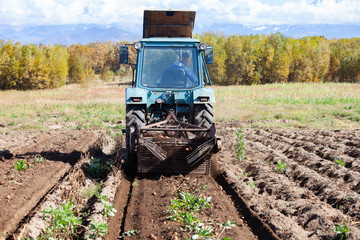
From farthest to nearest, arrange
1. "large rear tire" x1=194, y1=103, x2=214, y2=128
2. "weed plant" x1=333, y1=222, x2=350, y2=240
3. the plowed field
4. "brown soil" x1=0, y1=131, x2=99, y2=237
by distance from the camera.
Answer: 1. "large rear tire" x1=194, y1=103, x2=214, y2=128
2. "brown soil" x1=0, y1=131, x2=99, y2=237
3. the plowed field
4. "weed plant" x1=333, y1=222, x2=350, y2=240

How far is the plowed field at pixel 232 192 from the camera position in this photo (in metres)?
4.26

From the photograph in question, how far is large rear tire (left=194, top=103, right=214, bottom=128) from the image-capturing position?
6859mm

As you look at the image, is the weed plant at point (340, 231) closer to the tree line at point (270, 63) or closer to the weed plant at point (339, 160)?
the weed plant at point (339, 160)

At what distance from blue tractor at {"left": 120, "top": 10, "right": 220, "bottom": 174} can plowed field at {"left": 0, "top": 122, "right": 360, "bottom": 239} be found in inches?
15.4

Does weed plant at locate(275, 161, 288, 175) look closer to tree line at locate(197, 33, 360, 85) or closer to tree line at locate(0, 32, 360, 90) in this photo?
tree line at locate(0, 32, 360, 90)

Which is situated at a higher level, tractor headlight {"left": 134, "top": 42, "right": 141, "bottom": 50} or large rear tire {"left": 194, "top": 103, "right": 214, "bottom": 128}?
tractor headlight {"left": 134, "top": 42, "right": 141, "bottom": 50}

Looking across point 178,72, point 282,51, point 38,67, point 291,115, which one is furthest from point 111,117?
point 282,51

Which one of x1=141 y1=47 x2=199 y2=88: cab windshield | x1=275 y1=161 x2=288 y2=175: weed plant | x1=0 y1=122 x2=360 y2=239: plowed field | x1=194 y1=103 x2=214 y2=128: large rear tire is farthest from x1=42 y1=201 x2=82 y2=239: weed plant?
x1=275 y1=161 x2=288 y2=175: weed plant

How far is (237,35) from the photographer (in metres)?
54.1

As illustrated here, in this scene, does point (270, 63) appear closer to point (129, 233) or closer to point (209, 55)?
point (209, 55)

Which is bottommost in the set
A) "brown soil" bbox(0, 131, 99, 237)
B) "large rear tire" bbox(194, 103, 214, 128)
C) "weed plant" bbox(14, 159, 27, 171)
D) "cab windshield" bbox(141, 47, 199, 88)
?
"brown soil" bbox(0, 131, 99, 237)

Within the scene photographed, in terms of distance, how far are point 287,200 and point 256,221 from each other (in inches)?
38.2

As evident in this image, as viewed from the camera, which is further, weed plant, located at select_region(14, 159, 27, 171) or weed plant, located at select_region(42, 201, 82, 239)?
weed plant, located at select_region(14, 159, 27, 171)

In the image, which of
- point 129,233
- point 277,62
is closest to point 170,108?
point 129,233
